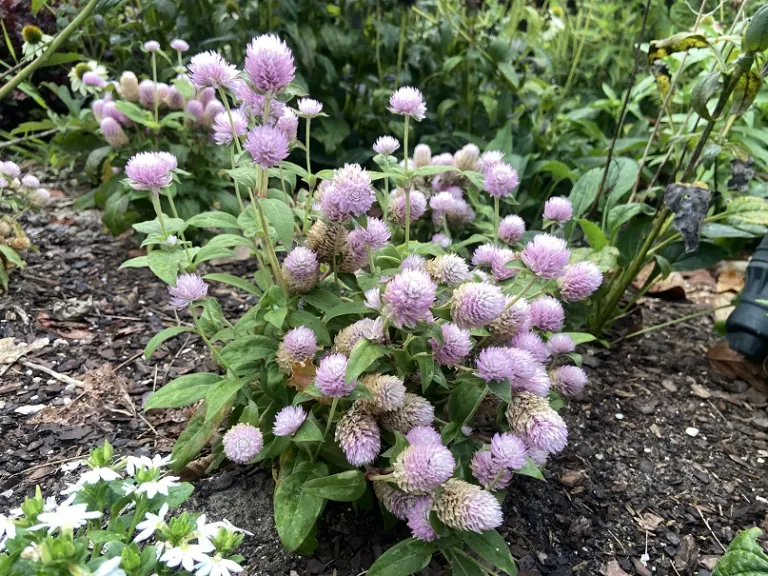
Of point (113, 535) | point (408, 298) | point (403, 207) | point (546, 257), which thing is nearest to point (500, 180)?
point (403, 207)

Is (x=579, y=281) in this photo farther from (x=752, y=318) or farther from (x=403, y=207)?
(x=752, y=318)

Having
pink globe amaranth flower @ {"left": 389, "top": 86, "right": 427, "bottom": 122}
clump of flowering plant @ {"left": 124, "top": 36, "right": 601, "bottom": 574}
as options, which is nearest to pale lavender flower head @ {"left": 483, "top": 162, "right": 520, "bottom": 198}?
clump of flowering plant @ {"left": 124, "top": 36, "right": 601, "bottom": 574}

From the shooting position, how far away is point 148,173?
137cm

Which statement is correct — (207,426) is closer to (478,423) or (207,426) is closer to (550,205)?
(478,423)

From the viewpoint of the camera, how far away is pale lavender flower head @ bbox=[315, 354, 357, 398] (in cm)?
124

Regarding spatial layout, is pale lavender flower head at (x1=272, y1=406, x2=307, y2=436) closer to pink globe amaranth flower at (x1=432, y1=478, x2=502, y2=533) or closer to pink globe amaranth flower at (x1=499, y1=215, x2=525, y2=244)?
pink globe amaranth flower at (x1=432, y1=478, x2=502, y2=533)

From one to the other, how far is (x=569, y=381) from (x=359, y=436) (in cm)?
67

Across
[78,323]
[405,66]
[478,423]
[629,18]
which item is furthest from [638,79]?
[78,323]

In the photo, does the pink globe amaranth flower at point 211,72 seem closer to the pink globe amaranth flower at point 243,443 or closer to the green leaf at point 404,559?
the pink globe amaranth flower at point 243,443

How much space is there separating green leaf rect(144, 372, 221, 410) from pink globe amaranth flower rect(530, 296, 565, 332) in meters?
0.80

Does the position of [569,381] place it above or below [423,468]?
below

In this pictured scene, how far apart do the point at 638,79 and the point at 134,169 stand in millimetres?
3765

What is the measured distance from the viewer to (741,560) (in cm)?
127

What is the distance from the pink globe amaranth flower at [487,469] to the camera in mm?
1262
